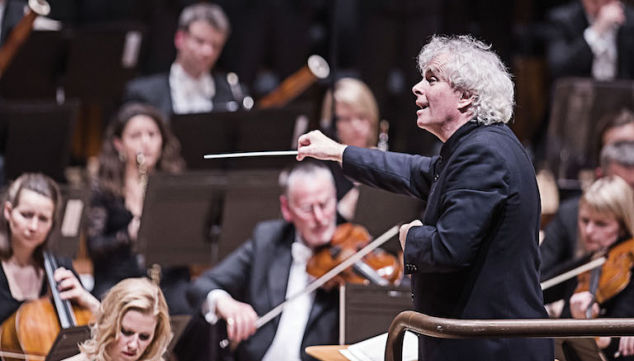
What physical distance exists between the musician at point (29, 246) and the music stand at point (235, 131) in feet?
3.85

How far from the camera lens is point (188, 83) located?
5395 mm

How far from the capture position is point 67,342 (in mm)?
3148

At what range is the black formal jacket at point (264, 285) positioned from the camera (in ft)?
12.5

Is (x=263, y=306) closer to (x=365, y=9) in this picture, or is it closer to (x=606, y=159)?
(x=606, y=159)

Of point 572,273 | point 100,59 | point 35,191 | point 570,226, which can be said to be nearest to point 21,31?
point 100,59

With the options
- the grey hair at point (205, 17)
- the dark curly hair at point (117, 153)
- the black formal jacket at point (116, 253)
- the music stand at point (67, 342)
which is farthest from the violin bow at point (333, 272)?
the grey hair at point (205, 17)

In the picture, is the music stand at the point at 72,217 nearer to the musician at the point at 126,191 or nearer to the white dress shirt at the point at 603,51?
the musician at the point at 126,191

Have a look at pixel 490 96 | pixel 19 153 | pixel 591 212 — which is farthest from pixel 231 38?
pixel 490 96

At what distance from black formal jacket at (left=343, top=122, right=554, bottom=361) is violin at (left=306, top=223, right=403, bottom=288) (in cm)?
119

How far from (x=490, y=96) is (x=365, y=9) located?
4.11m

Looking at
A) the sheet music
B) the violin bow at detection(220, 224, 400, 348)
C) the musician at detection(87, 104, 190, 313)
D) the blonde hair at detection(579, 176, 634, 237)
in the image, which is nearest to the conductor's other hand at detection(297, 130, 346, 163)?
the sheet music

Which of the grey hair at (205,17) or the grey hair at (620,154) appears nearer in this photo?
the grey hair at (620,154)

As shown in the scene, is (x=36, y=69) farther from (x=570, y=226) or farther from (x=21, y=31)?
(x=570, y=226)

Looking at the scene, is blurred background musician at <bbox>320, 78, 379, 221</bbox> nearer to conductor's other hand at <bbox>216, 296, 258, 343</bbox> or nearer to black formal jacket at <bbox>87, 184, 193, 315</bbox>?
black formal jacket at <bbox>87, 184, 193, 315</bbox>
